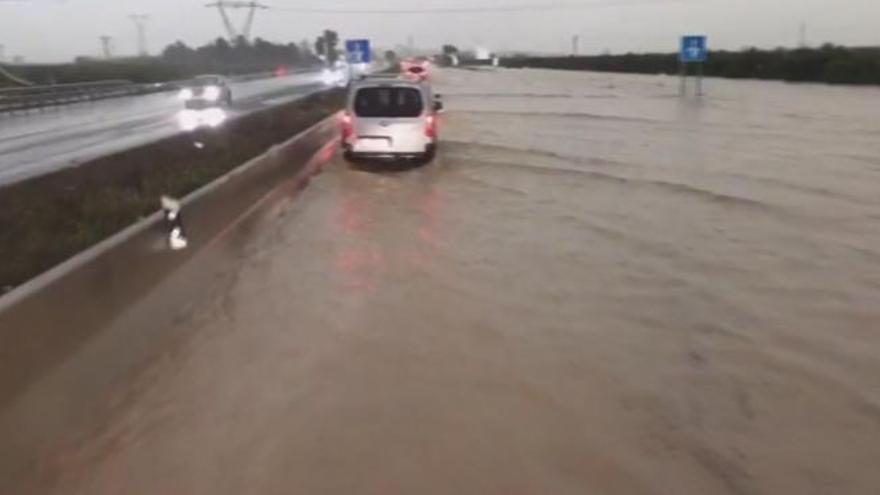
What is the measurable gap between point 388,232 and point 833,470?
8972mm

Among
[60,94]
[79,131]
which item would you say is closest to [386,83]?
[79,131]

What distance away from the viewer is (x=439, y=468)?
5.68 m

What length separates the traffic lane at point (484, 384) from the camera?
570cm

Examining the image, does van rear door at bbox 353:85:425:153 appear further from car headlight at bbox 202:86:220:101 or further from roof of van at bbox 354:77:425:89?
car headlight at bbox 202:86:220:101

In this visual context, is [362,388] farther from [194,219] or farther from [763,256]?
[763,256]

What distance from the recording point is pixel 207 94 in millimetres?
51875

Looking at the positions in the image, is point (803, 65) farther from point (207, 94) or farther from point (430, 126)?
point (430, 126)

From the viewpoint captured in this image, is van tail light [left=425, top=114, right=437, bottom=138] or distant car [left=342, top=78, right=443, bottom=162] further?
van tail light [left=425, top=114, right=437, bottom=138]

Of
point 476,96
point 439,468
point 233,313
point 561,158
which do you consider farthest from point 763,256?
point 476,96

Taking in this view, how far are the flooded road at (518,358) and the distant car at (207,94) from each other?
35.0 metres

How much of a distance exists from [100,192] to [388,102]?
772cm

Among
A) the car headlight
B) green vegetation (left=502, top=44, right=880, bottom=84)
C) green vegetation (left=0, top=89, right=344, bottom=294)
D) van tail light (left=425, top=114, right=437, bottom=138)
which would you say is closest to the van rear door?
van tail light (left=425, top=114, right=437, bottom=138)

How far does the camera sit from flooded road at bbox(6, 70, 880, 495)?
18.9 ft

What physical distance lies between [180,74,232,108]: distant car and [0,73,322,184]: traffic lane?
0.81 metres
